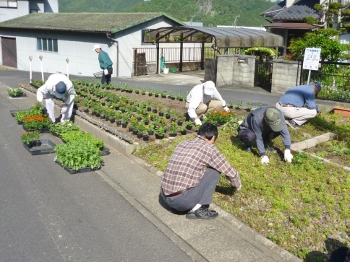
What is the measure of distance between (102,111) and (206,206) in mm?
6562

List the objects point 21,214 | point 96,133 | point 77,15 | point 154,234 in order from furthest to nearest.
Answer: point 77,15 < point 96,133 < point 21,214 < point 154,234

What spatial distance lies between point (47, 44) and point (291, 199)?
86.5 ft

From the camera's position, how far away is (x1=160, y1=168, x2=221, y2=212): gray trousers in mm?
5594

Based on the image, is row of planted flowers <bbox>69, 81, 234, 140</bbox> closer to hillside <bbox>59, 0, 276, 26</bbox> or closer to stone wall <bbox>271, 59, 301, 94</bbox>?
stone wall <bbox>271, 59, 301, 94</bbox>

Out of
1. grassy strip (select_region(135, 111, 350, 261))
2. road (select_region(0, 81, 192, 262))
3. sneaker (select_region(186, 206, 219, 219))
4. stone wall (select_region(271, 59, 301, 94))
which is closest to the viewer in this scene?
road (select_region(0, 81, 192, 262))

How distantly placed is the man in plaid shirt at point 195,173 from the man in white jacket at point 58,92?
5580 millimetres

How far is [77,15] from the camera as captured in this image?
30.2 m

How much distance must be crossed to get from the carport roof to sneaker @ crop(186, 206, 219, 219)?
14416 millimetres

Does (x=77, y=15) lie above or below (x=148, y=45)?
above

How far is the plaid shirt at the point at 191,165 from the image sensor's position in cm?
549

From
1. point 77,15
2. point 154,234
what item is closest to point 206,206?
point 154,234

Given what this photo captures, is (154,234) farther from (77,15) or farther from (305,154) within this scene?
(77,15)

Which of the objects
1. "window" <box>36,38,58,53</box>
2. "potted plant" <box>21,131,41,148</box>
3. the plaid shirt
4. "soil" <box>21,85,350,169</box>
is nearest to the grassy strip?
"soil" <box>21,85,350,169</box>

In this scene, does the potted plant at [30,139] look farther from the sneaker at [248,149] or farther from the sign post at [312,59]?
the sign post at [312,59]
